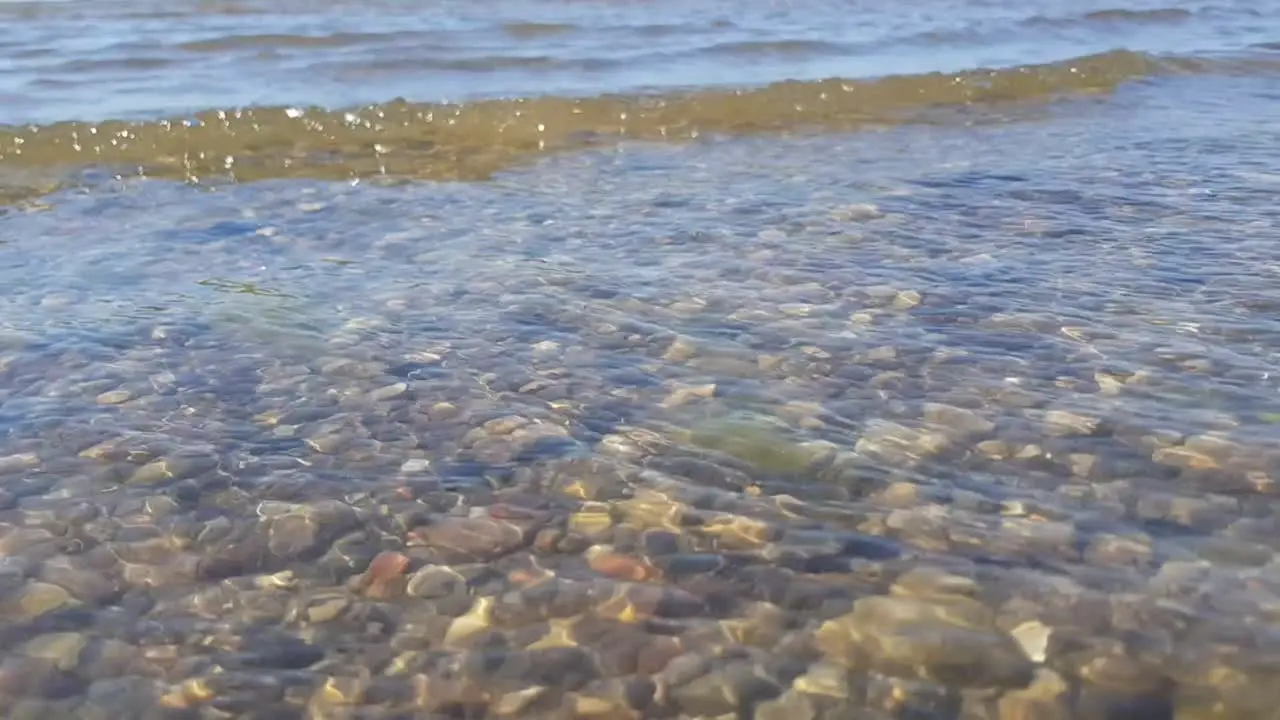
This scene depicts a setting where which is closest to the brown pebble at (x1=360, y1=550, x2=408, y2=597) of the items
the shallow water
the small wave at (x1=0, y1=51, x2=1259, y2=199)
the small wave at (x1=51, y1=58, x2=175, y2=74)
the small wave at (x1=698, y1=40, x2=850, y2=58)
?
the shallow water

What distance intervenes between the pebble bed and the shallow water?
17 millimetres

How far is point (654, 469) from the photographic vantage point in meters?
4.37

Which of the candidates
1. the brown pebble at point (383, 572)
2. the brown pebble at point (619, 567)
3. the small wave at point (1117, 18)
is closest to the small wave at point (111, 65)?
the small wave at point (1117, 18)

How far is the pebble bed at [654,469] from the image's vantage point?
332 cm

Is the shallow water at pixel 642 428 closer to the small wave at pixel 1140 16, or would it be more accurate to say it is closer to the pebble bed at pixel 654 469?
the pebble bed at pixel 654 469

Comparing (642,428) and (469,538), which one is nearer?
(469,538)

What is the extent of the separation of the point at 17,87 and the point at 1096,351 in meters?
10.9

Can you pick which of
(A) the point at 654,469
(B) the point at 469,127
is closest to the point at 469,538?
(A) the point at 654,469

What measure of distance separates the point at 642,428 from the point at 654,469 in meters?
0.35

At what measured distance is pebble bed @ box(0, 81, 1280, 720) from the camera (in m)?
3.32

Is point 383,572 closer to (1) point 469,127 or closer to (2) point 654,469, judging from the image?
(2) point 654,469

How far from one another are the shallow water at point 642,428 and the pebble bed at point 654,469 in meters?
0.02

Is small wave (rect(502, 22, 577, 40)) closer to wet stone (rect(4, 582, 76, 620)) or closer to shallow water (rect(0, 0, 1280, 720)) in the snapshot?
shallow water (rect(0, 0, 1280, 720))

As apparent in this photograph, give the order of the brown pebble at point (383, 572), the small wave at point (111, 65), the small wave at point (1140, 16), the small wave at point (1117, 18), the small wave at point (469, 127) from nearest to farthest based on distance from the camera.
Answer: the brown pebble at point (383, 572), the small wave at point (469, 127), the small wave at point (111, 65), the small wave at point (1117, 18), the small wave at point (1140, 16)
